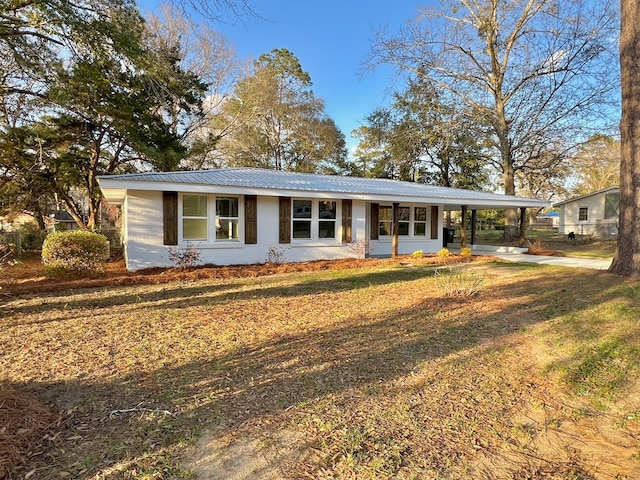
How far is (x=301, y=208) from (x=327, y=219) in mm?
1054

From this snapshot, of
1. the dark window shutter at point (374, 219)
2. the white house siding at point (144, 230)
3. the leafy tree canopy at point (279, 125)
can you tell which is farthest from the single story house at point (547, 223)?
the white house siding at point (144, 230)

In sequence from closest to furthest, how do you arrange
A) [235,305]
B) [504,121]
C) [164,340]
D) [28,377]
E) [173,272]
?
[28,377], [164,340], [235,305], [173,272], [504,121]

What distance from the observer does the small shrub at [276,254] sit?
11344 mm

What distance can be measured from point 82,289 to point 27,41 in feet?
17.8

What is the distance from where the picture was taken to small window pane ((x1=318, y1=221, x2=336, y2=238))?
40.9 feet

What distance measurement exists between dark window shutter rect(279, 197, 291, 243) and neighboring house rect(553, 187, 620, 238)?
2182cm

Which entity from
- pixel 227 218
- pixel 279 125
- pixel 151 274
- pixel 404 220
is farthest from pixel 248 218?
pixel 279 125

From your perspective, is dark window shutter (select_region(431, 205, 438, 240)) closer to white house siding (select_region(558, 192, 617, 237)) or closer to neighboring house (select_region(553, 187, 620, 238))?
neighboring house (select_region(553, 187, 620, 238))

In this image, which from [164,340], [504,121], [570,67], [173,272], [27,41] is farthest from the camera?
[504,121]

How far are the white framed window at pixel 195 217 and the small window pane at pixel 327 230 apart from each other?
3856 mm

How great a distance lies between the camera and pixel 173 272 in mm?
9242

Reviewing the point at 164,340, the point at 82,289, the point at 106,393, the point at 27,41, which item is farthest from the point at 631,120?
the point at 27,41

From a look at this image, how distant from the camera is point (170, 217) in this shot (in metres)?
9.88

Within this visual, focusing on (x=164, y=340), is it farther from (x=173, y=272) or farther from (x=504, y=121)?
(x=504, y=121)
